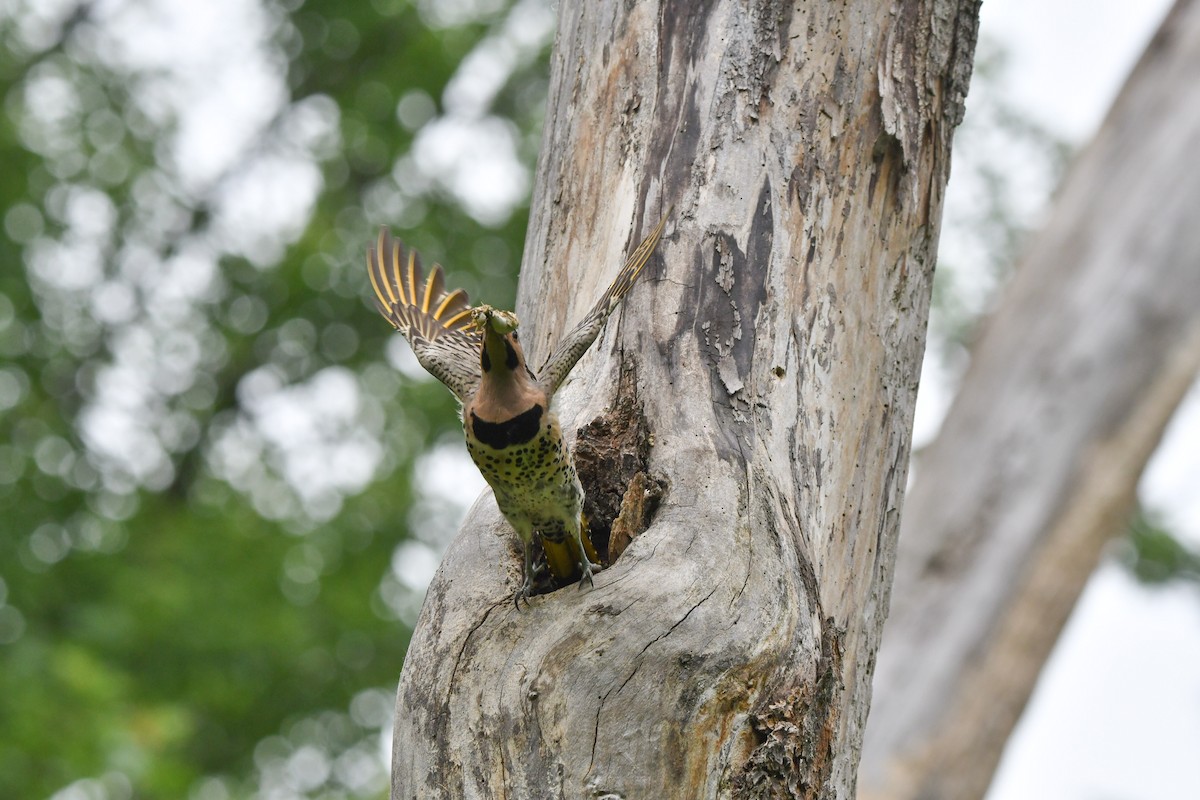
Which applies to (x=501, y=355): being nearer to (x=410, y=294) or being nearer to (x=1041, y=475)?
(x=410, y=294)

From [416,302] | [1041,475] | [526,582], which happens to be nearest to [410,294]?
[416,302]

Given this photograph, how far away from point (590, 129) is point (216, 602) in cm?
884

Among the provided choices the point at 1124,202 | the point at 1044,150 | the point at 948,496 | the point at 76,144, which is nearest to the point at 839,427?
the point at 948,496

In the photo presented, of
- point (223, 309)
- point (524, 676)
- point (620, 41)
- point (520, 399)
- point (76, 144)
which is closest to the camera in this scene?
point (524, 676)

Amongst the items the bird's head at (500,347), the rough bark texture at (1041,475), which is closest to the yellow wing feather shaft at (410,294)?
the bird's head at (500,347)

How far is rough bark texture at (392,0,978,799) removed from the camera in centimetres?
265

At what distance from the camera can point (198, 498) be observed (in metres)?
14.2

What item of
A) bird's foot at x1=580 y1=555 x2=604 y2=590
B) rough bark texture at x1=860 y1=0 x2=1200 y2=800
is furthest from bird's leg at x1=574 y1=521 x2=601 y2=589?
rough bark texture at x1=860 y1=0 x2=1200 y2=800

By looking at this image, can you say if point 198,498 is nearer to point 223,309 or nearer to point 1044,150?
point 223,309

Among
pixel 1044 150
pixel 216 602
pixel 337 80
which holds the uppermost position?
pixel 337 80

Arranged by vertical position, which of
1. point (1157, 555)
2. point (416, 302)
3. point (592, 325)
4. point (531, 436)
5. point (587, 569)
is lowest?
point (1157, 555)

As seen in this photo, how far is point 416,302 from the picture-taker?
4461mm

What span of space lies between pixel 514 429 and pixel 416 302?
1.49 m

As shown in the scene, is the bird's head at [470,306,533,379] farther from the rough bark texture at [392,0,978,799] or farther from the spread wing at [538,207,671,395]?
the rough bark texture at [392,0,978,799]
